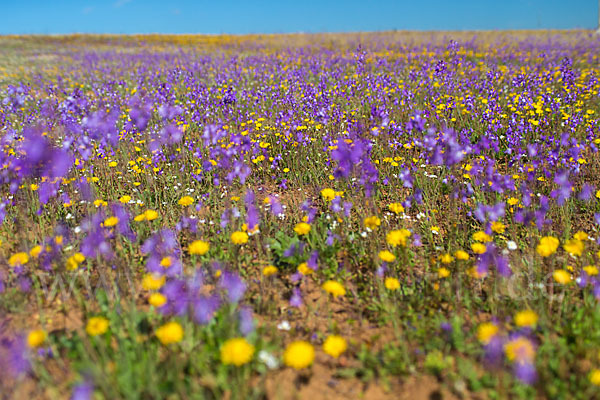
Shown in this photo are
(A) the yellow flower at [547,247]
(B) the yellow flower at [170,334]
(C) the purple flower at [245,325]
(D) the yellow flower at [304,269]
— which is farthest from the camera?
(D) the yellow flower at [304,269]

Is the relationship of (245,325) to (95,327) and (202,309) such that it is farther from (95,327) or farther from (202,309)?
(95,327)

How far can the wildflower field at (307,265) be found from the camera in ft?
6.19

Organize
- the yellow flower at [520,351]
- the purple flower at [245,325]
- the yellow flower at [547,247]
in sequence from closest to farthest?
the yellow flower at [520,351] → the purple flower at [245,325] → the yellow flower at [547,247]

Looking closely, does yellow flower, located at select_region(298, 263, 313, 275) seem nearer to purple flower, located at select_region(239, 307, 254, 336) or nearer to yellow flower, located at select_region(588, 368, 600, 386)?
purple flower, located at select_region(239, 307, 254, 336)

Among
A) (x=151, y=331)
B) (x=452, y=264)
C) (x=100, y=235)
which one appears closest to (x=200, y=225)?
(x=100, y=235)

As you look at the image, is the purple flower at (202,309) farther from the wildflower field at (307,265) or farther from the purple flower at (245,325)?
the purple flower at (245,325)

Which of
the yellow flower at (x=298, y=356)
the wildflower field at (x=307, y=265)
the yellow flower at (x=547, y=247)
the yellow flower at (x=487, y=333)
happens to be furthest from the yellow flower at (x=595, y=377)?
the yellow flower at (x=298, y=356)

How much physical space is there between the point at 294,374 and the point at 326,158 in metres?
3.17

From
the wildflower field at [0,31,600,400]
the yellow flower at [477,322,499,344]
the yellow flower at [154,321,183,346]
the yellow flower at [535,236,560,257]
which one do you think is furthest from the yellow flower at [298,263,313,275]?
the yellow flower at [535,236,560,257]

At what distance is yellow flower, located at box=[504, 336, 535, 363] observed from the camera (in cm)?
166

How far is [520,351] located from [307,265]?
131cm

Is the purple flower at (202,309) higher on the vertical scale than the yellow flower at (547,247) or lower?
lower

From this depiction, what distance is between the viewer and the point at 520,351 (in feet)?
5.44

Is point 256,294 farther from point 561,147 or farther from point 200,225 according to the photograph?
point 561,147
